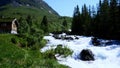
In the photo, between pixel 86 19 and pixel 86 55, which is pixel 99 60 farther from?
pixel 86 19

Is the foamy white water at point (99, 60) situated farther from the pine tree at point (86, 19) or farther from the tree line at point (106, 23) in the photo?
the pine tree at point (86, 19)

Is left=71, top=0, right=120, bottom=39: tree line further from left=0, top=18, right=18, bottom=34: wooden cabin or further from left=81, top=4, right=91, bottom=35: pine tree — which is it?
left=0, top=18, right=18, bottom=34: wooden cabin

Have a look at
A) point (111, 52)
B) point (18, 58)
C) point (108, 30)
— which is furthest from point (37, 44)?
point (18, 58)

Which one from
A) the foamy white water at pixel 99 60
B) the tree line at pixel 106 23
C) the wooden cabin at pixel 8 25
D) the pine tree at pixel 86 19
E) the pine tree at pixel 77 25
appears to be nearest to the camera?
the foamy white water at pixel 99 60

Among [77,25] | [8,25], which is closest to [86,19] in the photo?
[77,25]

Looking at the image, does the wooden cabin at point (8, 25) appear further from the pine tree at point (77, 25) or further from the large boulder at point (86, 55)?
the large boulder at point (86, 55)

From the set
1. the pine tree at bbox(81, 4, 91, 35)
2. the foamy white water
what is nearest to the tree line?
the pine tree at bbox(81, 4, 91, 35)

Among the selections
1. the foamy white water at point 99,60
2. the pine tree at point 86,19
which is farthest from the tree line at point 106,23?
the foamy white water at point 99,60

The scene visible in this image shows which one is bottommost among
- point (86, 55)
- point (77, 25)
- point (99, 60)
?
point (99, 60)

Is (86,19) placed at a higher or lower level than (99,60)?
higher

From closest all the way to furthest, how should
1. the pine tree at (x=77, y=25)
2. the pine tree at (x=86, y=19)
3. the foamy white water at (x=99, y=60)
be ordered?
the foamy white water at (x=99, y=60)
the pine tree at (x=86, y=19)
the pine tree at (x=77, y=25)

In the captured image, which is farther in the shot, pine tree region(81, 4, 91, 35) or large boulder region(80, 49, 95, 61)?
pine tree region(81, 4, 91, 35)

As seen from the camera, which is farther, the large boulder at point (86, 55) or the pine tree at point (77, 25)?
the pine tree at point (77, 25)

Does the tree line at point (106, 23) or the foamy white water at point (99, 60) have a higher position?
the tree line at point (106, 23)
